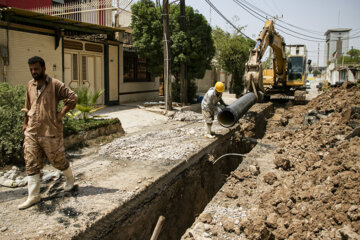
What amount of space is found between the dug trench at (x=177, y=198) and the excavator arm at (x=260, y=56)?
1.90 meters

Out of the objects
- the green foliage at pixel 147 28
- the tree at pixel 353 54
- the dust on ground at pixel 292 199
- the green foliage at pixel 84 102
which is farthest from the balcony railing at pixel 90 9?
the tree at pixel 353 54

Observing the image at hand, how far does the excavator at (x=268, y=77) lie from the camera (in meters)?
8.76

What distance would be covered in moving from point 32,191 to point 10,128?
2561mm

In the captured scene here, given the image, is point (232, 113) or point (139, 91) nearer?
point (232, 113)

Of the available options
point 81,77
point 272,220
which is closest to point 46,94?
point 272,220

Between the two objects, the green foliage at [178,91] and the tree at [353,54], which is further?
the tree at [353,54]

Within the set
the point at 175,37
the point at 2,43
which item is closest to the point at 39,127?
the point at 2,43

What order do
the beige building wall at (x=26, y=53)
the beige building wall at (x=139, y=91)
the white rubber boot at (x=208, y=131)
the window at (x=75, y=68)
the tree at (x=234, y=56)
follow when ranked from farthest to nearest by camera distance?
the tree at (x=234, y=56)
the beige building wall at (x=139, y=91)
the window at (x=75, y=68)
the beige building wall at (x=26, y=53)
the white rubber boot at (x=208, y=131)

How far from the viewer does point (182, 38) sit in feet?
47.6

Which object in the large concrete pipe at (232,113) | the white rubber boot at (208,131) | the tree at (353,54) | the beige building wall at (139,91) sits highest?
the tree at (353,54)

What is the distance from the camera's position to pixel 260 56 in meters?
11.8

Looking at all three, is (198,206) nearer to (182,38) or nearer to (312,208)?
(312,208)

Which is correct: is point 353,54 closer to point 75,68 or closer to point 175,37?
point 175,37

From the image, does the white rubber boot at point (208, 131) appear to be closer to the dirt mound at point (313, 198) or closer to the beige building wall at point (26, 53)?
the dirt mound at point (313, 198)
